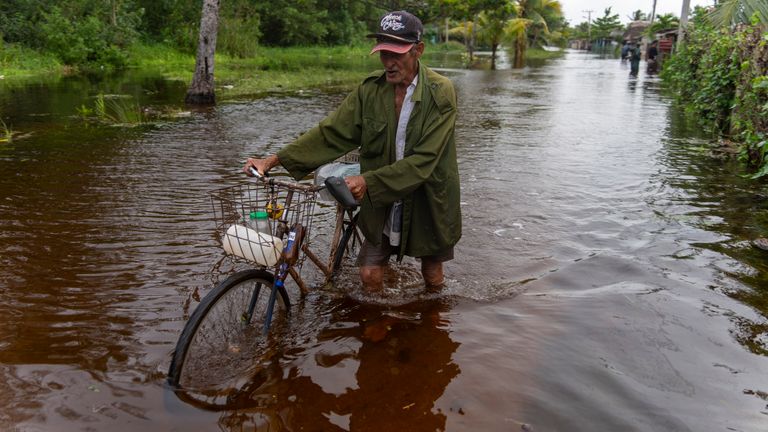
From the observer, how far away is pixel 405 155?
382 centimetres

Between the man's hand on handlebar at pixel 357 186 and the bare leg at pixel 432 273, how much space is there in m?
1.16

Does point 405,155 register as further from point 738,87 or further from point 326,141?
point 738,87

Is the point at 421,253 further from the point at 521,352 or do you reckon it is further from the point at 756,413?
the point at 756,413

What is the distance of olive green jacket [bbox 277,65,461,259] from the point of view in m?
3.62

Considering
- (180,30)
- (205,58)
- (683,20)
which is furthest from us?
(180,30)

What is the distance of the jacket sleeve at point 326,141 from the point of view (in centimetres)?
394

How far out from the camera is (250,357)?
12.3 ft

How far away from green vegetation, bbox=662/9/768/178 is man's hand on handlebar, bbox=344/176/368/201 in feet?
16.3

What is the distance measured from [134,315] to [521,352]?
277cm

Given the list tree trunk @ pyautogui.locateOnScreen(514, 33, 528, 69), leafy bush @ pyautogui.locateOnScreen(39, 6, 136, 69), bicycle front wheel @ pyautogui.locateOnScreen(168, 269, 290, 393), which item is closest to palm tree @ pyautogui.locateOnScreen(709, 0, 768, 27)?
bicycle front wheel @ pyautogui.locateOnScreen(168, 269, 290, 393)

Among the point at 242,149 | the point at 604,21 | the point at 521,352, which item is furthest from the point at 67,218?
the point at 604,21

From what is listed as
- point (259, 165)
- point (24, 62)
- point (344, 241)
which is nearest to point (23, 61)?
point (24, 62)

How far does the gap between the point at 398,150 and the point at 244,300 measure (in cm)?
136

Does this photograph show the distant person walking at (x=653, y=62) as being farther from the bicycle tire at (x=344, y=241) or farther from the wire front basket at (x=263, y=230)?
the wire front basket at (x=263, y=230)
